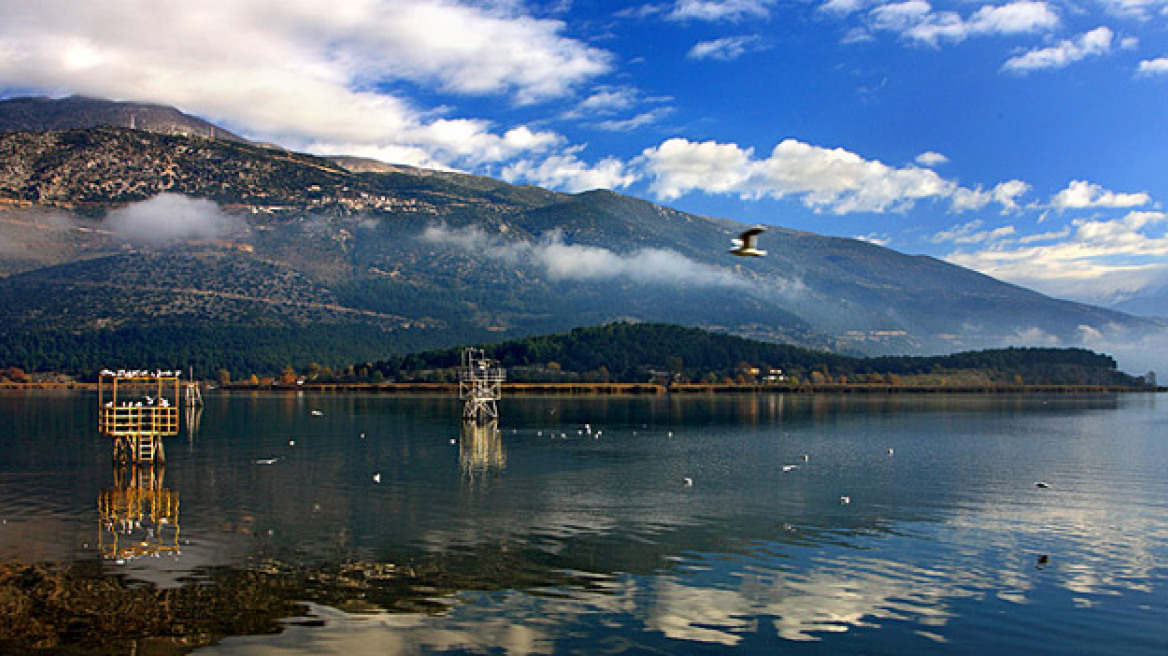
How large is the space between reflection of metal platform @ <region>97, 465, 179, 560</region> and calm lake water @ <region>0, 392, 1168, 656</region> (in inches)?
12.0

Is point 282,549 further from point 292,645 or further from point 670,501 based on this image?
point 670,501

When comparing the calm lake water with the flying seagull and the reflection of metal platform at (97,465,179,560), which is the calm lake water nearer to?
the reflection of metal platform at (97,465,179,560)

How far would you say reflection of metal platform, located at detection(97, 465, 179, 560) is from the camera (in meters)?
29.2

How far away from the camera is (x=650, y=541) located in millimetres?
30922

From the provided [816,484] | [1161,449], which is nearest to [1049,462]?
[1161,449]

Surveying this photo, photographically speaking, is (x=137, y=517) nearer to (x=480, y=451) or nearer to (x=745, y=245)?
(x=745, y=245)

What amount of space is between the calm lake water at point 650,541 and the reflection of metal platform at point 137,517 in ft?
1.00

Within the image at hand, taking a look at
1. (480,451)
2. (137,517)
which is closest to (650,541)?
(137,517)

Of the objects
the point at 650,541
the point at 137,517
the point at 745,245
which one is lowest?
the point at 650,541

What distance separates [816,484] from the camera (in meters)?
46.0

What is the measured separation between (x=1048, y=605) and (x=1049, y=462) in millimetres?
38381

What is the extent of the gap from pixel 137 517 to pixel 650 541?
1968cm

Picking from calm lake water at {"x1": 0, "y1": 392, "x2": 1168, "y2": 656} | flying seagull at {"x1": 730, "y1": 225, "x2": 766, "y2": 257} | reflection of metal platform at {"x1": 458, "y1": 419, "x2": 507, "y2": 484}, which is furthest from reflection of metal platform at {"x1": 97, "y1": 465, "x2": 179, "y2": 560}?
flying seagull at {"x1": 730, "y1": 225, "x2": 766, "y2": 257}

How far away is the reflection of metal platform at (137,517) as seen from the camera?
29203 millimetres
